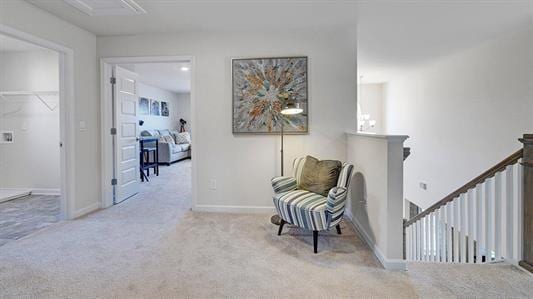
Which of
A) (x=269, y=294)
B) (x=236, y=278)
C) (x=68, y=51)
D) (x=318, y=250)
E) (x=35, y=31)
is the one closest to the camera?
(x=269, y=294)

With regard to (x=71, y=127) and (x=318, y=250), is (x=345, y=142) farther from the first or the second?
(x=71, y=127)

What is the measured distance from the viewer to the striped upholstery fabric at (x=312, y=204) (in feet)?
8.18

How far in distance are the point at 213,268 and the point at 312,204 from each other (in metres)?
1.01

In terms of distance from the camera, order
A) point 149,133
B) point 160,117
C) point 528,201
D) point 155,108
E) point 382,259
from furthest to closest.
Answer: point 160,117
point 155,108
point 149,133
point 382,259
point 528,201

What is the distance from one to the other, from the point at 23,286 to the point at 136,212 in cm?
166

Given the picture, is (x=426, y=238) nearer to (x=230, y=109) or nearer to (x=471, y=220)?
(x=471, y=220)

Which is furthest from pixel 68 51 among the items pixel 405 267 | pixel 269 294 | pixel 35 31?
pixel 405 267

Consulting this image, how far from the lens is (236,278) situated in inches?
80.8

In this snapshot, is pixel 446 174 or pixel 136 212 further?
pixel 446 174

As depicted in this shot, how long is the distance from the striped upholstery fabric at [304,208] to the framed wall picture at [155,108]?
6923 mm

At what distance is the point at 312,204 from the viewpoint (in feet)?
8.52

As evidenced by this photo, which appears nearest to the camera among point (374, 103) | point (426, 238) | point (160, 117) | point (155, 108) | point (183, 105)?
point (426, 238)

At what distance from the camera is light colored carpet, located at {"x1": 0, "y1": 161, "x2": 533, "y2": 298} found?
1.90m

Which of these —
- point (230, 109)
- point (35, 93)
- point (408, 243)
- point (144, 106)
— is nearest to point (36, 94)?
point (35, 93)
